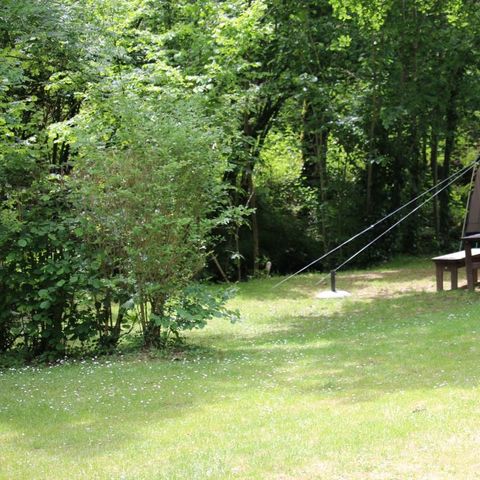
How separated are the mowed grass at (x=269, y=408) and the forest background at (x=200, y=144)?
3.46ft

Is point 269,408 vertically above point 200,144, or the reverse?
point 200,144

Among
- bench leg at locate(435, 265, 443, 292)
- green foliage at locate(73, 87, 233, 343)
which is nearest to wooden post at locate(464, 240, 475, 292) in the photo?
bench leg at locate(435, 265, 443, 292)

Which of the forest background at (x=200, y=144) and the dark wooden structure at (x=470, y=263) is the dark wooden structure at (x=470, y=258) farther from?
the forest background at (x=200, y=144)

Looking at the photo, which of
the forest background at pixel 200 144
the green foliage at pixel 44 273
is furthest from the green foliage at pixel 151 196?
the green foliage at pixel 44 273

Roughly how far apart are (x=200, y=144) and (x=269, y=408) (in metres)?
4.37

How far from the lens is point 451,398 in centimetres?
629

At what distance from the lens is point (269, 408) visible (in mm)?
6641

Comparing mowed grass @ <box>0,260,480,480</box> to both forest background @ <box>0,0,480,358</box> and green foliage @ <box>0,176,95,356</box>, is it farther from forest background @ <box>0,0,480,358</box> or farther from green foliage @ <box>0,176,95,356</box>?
forest background @ <box>0,0,480,358</box>

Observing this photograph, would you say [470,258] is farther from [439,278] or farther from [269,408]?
[269,408]

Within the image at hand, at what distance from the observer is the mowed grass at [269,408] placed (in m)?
5.03

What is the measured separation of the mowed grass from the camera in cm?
503

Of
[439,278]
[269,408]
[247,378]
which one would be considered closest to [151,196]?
[247,378]

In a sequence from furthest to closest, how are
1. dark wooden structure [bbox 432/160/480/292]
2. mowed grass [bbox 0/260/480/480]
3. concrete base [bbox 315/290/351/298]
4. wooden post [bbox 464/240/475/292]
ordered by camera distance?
concrete base [bbox 315/290/351/298] → dark wooden structure [bbox 432/160/480/292] → wooden post [bbox 464/240/475/292] → mowed grass [bbox 0/260/480/480]

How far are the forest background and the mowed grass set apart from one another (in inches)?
41.5
